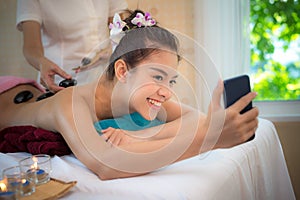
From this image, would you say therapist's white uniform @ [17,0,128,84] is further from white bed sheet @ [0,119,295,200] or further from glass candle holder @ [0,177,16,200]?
glass candle holder @ [0,177,16,200]

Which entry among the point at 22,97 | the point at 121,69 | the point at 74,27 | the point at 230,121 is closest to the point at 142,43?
the point at 121,69

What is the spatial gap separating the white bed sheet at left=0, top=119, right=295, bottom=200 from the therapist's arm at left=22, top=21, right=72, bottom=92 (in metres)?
0.37

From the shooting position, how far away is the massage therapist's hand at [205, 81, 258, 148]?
2.25ft

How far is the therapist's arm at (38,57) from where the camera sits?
4.00ft

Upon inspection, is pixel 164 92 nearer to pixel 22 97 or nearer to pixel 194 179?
pixel 194 179

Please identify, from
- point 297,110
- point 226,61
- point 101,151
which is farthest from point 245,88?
point 297,110

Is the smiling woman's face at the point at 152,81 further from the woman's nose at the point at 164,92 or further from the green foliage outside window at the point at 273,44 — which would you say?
the green foliage outside window at the point at 273,44

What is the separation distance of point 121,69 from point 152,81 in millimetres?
120

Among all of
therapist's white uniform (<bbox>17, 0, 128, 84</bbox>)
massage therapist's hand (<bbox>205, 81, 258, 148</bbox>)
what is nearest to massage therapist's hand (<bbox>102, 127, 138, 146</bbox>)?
massage therapist's hand (<bbox>205, 81, 258, 148</bbox>)

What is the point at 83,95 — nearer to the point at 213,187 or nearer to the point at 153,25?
the point at 153,25

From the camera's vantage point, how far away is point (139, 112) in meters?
0.94

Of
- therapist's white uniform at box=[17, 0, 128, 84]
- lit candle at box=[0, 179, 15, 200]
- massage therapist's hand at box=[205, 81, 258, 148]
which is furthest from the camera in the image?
therapist's white uniform at box=[17, 0, 128, 84]

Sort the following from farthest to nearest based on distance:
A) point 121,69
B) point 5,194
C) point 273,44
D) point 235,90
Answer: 1. point 273,44
2. point 121,69
3. point 235,90
4. point 5,194

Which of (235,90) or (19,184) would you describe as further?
(235,90)
